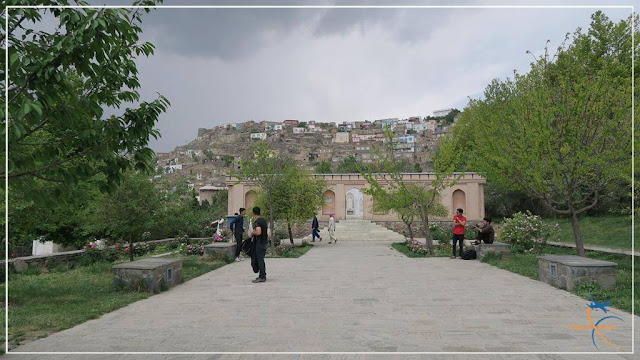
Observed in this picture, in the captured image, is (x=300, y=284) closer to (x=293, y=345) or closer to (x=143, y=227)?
(x=293, y=345)

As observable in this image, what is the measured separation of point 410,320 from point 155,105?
4.05m

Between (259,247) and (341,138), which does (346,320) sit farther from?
(341,138)

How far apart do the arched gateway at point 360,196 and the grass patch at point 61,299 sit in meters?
25.4

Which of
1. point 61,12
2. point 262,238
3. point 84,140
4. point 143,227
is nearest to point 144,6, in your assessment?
point 61,12

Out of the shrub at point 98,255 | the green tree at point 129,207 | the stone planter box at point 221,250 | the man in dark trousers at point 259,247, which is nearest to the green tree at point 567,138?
the man in dark trousers at point 259,247

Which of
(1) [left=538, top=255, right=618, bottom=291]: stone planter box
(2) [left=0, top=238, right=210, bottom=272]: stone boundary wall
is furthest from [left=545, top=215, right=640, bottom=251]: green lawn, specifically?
(2) [left=0, top=238, right=210, bottom=272]: stone boundary wall

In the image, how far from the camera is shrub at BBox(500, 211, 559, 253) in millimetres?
14906

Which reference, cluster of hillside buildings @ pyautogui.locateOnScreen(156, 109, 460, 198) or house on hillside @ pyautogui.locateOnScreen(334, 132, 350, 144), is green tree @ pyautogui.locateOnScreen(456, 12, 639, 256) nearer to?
cluster of hillside buildings @ pyautogui.locateOnScreen(156, 109, 460, 198)

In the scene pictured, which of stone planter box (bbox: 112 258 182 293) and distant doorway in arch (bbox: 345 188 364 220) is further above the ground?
distant doorway in arch (bbox: 345 188 364 220)

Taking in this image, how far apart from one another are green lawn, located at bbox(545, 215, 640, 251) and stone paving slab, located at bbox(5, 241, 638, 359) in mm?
12025

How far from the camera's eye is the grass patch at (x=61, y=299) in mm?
5336

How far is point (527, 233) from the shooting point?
14.9 m

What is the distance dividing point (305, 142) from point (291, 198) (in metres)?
132

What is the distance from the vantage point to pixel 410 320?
5.62 metres
